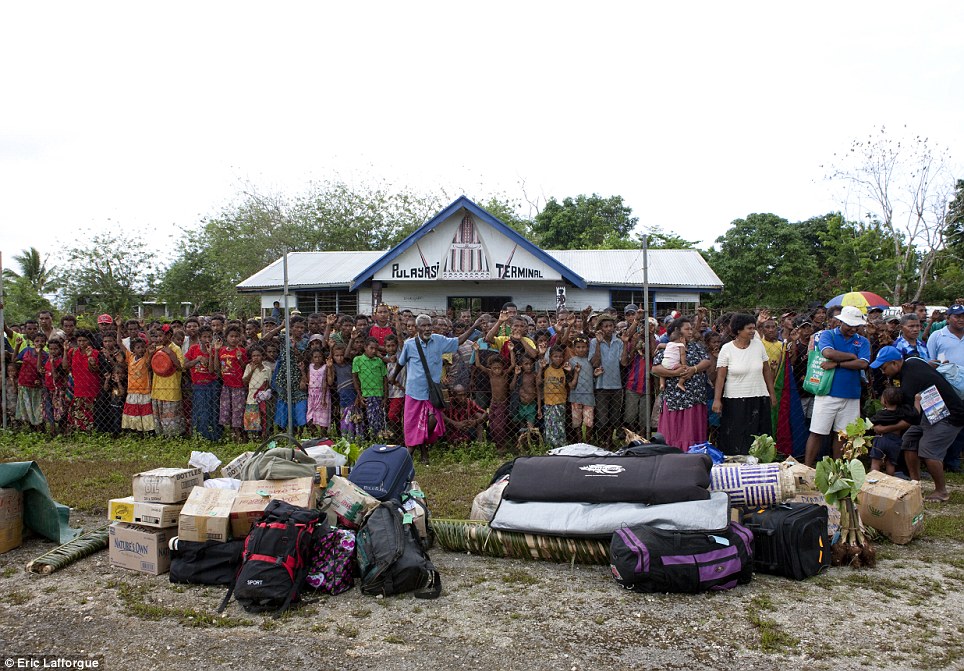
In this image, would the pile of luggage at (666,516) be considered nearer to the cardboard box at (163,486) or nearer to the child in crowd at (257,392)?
the cardboard box at (163,486)

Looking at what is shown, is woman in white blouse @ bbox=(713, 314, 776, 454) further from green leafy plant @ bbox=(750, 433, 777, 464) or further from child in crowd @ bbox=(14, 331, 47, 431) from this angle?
child in crowd @ bbox=(14, 331, 47, 431)

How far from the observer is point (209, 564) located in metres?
4.79

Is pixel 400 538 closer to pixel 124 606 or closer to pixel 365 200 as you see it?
pixel 124 606

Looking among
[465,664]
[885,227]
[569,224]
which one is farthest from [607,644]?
[569,224]

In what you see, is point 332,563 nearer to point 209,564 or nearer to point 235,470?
point 209,564

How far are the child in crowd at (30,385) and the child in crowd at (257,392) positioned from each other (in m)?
3.61

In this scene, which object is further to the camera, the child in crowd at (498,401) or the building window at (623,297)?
the building window at (623,297)

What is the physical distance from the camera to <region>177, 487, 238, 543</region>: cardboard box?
16.0ft

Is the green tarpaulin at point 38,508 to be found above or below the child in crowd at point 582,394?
below

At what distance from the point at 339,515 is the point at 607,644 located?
83.4 inches

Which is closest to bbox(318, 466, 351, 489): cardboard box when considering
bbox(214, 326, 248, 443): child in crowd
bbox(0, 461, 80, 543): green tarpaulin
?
bbox(0, 461, 80, 543): green tarpaulin

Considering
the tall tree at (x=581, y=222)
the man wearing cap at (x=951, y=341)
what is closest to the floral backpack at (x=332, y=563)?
the man wearing cap at (x=951, y=341)

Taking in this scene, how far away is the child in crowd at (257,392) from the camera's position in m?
9.46

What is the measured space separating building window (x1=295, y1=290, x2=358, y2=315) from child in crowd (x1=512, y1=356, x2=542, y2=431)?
49.5 ft
